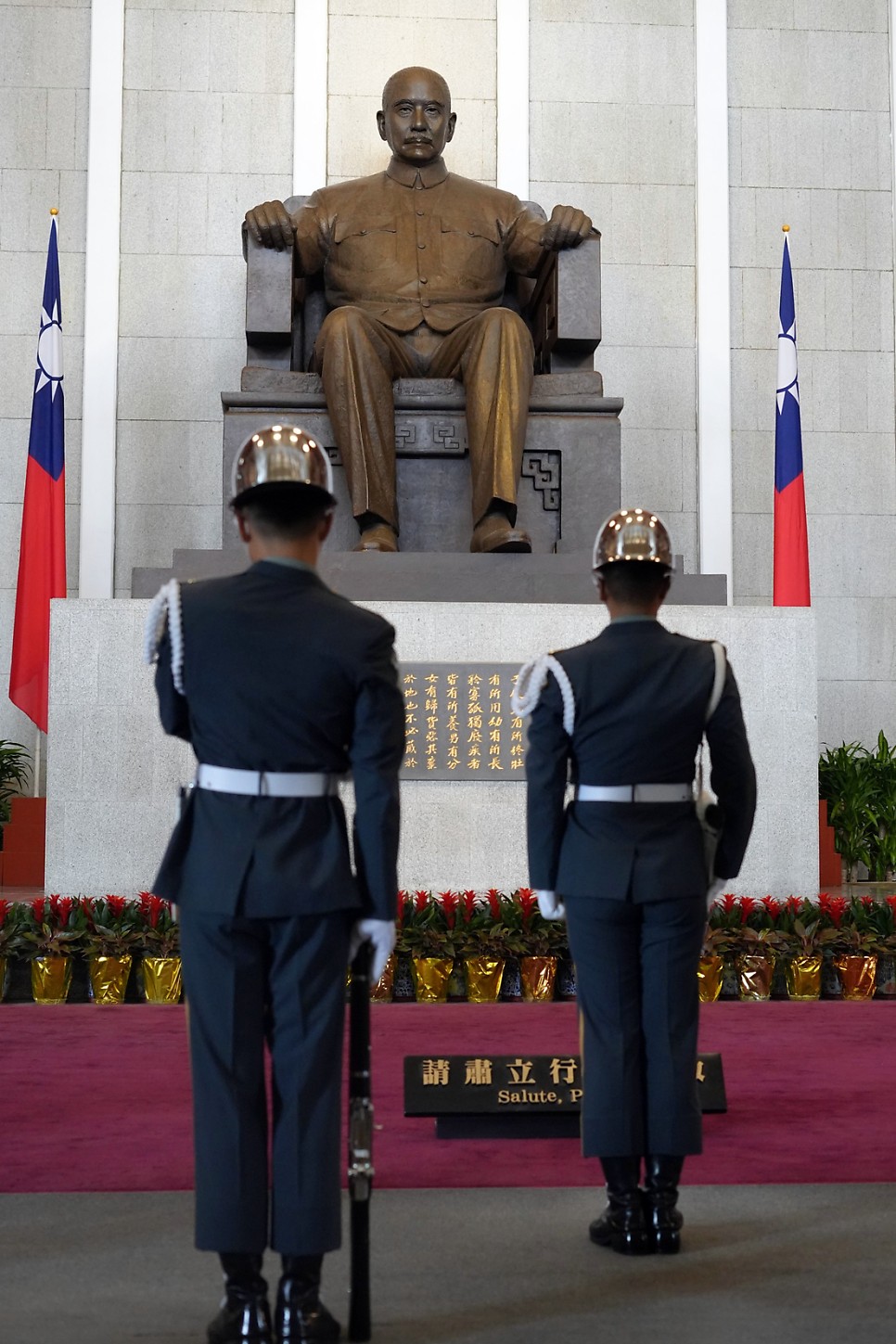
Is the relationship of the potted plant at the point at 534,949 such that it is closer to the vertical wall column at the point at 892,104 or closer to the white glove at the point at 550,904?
the white glove at the point at 550,904

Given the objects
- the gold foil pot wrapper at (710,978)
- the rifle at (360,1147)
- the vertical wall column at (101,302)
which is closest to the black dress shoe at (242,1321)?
the rifle at (360,1147)

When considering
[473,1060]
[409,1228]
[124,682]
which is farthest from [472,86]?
[409,1228]

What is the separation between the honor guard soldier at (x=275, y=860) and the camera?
6.58ft

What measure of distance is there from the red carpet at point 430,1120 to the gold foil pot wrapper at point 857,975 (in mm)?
124

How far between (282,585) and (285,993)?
1.80 ft

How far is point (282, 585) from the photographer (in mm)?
2129

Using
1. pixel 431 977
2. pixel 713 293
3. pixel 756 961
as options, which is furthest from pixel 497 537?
pixel 713 293

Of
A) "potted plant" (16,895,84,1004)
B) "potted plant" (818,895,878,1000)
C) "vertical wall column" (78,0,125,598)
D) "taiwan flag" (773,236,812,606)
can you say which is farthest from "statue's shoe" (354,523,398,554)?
"vertical wall column" (78,0,125,598)

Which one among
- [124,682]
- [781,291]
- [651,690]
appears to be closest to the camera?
[651,690]

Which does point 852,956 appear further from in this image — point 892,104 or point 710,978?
point 892,104

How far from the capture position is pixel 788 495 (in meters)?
7.51

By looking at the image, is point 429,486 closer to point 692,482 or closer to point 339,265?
point 339,265

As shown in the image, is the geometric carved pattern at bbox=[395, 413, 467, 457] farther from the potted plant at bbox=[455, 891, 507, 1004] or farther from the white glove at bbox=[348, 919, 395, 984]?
the white glove at bbox=[348, 919, 395, 984]

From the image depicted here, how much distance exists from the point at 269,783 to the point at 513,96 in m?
7.34
